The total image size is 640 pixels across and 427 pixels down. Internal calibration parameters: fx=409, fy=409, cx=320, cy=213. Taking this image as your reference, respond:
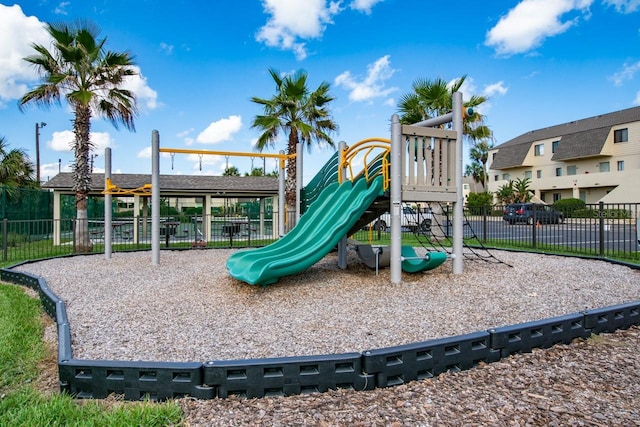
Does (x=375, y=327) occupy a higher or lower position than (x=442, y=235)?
lower

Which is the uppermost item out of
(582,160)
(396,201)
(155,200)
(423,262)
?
(582,160)

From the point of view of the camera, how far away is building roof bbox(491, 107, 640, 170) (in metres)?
35.3

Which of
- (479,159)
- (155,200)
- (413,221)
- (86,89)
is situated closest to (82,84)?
(86,89)

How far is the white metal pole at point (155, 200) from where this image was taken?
28.1 ft

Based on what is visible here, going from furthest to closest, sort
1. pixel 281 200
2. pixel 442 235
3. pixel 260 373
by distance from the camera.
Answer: pixel 442 235 < pixel 281 200 < pixel 260 373

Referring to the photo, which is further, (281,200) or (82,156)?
(82,156)

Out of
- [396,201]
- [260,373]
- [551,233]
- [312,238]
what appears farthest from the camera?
[551,233]

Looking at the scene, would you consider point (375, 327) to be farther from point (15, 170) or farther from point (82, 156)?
point (15, 170)

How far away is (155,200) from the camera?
865 cm

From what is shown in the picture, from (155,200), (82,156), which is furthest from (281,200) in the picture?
(82,156)

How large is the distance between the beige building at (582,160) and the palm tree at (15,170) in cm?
4049

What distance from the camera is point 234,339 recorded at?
3760 mm

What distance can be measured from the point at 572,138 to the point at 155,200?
40.7m

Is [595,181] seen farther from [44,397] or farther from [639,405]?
[44,397]
